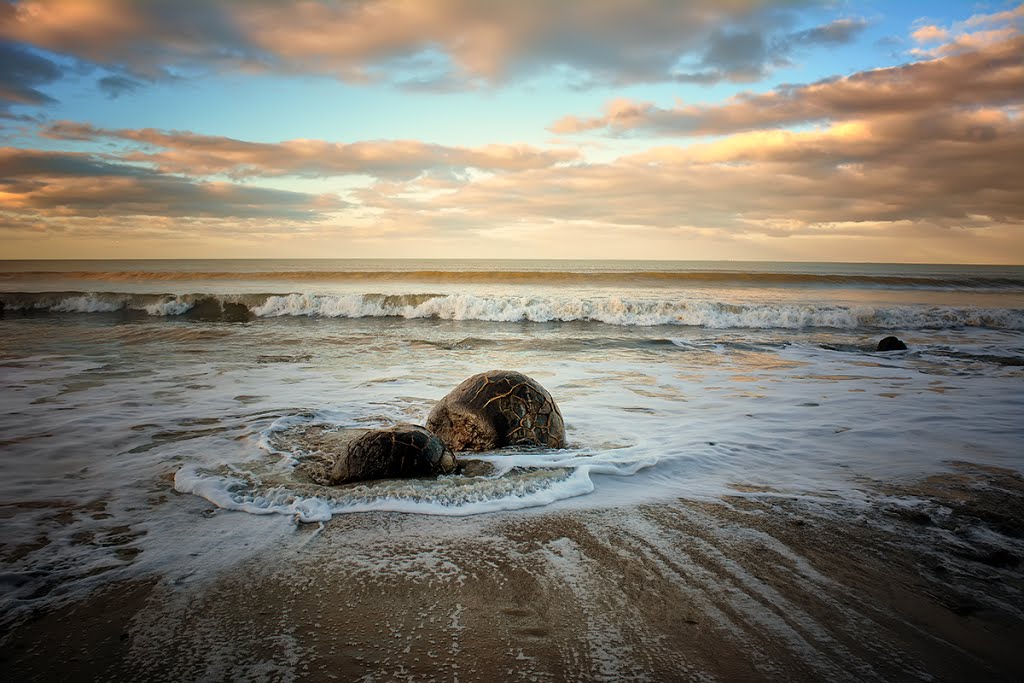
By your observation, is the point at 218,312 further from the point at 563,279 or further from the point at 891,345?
the point at 891,345

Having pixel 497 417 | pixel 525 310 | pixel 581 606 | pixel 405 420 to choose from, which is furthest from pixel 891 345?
pixel 581 606

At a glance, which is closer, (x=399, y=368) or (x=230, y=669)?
(x=230, y=669)

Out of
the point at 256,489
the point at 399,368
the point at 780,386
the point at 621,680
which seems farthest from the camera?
the point at 399,368

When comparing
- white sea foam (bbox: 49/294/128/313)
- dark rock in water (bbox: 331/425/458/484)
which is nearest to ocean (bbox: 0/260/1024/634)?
dark rock in water (bbox: 331/425/458/484)

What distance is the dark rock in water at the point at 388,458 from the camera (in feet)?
13.8

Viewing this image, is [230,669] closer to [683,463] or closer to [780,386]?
[683,463]

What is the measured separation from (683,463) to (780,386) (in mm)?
4447

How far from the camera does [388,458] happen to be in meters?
4.22

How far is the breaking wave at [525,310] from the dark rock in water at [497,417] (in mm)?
13051

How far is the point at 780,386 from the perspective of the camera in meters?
8.19

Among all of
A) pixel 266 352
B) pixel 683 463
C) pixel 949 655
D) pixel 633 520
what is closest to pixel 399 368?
pixel 266 352

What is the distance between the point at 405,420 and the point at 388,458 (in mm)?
1856

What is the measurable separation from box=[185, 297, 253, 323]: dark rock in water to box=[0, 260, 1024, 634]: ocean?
6.31 feet

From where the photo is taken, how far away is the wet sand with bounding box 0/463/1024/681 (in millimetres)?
2133
